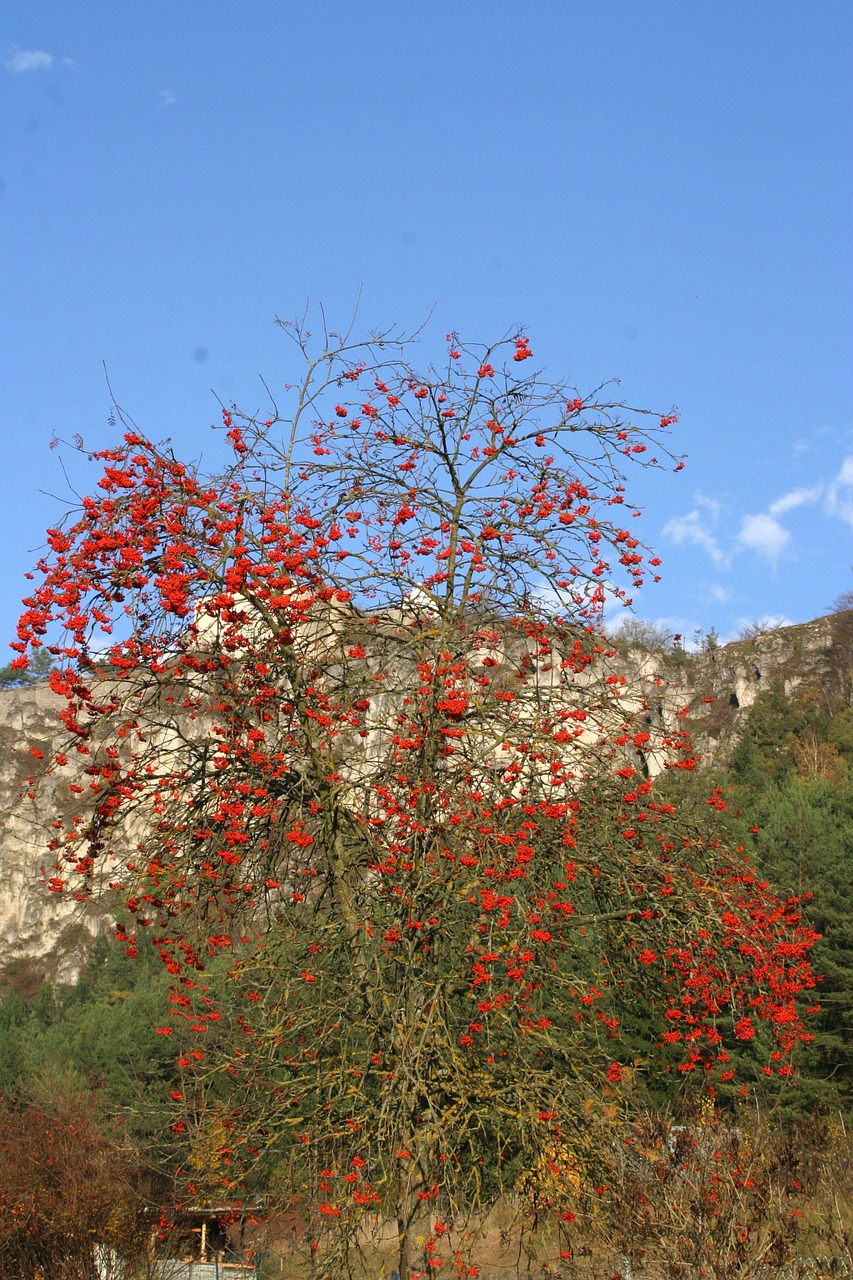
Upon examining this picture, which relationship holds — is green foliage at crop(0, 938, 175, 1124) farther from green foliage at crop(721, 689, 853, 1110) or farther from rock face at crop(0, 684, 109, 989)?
rock face at crop(0, 684, 109, 989)

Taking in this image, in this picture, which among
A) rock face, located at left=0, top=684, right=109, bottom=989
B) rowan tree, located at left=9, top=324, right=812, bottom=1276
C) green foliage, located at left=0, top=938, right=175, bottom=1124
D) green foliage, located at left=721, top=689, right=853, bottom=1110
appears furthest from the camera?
rock face, located at left=0, top=684, right=109, bottom=989

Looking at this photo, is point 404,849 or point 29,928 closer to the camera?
point 404,849

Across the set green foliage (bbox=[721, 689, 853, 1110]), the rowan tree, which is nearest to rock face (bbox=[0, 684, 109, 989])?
green foliage (bbox=[721, 689, 853, 1110])

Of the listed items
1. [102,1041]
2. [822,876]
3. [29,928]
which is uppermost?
[29,928]

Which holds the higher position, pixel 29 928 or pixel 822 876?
pixel 29 928

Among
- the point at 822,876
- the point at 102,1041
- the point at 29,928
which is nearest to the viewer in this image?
the point at 822,876

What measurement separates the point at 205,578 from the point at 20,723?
8018cm

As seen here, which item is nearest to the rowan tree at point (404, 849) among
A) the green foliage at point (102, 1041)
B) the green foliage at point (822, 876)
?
the green foliage at point (822, 876)

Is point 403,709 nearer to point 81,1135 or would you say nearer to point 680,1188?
point 680,1188

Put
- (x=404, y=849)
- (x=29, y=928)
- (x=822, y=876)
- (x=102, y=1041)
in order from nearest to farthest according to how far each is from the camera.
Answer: (x=404, y=849)
(x=822, y=876)
(x=102, y=1041)
(x=29, y=928)

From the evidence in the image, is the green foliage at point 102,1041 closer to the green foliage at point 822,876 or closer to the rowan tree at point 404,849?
the green foliage at point 822,876

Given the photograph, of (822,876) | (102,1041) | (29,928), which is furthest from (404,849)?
(29,928)

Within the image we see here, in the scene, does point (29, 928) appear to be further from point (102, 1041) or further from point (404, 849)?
point (404, 849)

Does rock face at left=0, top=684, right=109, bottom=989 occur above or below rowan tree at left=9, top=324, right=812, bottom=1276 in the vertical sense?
above
